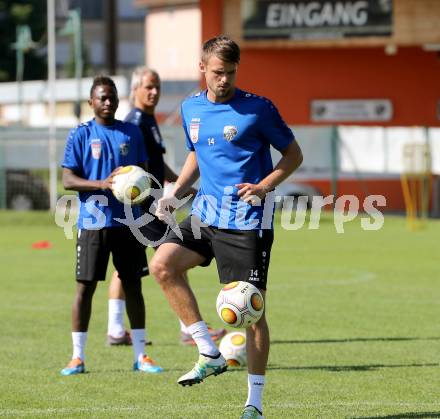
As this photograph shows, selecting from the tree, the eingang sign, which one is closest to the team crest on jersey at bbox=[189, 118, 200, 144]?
the eingang sign

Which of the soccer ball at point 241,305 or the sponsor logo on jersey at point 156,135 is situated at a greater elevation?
the sponsor logo on jersey at point 156,135

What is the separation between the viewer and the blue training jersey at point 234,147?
782 centimetres

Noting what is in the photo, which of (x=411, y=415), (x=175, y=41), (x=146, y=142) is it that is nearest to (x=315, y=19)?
(x=175, y=41)

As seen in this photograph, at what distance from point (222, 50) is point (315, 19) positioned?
25715 mm

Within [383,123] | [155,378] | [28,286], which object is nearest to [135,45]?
[383,123]

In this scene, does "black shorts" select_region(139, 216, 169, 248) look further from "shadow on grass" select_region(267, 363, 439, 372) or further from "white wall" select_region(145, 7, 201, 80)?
"white wall" select_region(145, 7, 201, 80)

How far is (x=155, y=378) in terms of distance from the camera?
30.9 ft

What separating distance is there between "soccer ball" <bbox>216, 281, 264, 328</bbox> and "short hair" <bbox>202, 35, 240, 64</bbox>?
142 centimetres

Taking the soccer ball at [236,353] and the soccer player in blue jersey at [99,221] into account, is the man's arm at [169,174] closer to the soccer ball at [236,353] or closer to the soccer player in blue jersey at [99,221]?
the soccer player in blue jersey at [99,221]

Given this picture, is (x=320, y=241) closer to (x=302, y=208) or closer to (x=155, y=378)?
(x=302, y=208)

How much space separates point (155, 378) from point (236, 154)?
2.36 metres

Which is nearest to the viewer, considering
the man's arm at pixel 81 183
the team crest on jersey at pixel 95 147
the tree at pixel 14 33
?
the man's arm at pixel 81 183

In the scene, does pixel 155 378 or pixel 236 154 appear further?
pixel 155 378

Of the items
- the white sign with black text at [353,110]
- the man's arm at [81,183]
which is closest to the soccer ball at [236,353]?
the man's arm at [81,183]
